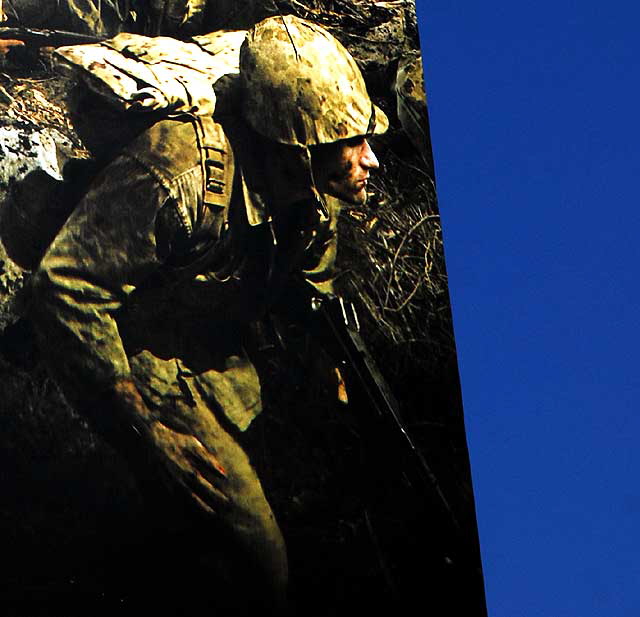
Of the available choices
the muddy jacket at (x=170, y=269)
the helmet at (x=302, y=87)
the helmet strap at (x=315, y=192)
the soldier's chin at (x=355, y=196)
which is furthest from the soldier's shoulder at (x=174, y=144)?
the soldier's chin at (x=355, y=196)

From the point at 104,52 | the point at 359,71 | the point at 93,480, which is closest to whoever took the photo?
the point at 93,480

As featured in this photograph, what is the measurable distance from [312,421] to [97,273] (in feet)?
2.87

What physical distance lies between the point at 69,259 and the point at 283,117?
907 mm

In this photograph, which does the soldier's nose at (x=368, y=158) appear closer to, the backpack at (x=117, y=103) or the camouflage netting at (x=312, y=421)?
the camouflage netting at (x=312, y=421)

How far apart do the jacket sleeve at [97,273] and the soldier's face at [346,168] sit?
1.94 feet

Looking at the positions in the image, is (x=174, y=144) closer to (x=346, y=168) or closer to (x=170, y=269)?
(x=170, y=269)

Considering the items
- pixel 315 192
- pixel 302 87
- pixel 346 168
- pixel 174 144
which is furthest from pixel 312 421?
pixel 302 87

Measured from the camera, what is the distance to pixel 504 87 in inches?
155

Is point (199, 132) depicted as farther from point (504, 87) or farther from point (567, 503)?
point (567, 503)

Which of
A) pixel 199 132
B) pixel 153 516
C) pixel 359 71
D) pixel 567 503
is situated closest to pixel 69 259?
pixel 199 132

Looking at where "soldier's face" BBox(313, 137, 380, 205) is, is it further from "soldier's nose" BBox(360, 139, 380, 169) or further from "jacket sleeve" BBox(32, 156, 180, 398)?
"jacket sleeve" BBox(32, 156, 180, 398)

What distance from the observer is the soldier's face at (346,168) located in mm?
3723

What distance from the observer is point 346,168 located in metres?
3.76

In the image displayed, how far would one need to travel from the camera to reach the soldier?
11.1ft
